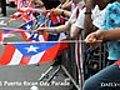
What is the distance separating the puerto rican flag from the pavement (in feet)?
5.04

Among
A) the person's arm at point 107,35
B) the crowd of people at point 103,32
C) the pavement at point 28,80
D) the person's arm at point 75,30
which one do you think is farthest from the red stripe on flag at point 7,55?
the person's arm at point 107,35

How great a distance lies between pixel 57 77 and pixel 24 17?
4412 millimetres

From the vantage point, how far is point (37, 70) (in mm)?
9578

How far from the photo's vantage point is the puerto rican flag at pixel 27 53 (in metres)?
5.86

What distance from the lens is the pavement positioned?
777cm

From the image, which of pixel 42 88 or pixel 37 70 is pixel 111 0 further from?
pixel 37 70

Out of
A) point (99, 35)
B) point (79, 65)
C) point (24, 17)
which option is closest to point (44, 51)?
point (79, 65)

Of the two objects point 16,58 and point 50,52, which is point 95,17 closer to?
point 50,52

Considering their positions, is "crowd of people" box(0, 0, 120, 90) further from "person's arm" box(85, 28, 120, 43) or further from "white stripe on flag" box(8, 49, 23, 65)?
"white stripe on flag" box(8, 49, 23, 65)

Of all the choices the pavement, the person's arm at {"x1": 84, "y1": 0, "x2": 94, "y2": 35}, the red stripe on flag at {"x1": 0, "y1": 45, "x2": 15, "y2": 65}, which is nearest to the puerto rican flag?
the red stripe on flag at {"x1": 0, "y1": 45, "x2": 15, "y2": 65}

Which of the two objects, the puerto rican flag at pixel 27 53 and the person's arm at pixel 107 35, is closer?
the person's arm at pixel 107 35

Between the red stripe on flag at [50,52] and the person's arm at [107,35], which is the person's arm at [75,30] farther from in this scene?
the person's arm at [107,35]

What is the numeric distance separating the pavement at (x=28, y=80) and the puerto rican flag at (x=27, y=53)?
5.04 feet

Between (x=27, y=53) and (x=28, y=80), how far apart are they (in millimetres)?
2674
